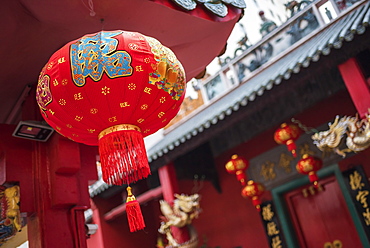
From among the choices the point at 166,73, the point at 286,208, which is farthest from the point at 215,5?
the point at 286,208

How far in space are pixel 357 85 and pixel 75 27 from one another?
3.19 metres

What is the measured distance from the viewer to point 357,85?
167 inches

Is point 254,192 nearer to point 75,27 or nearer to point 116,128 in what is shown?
point 75,27

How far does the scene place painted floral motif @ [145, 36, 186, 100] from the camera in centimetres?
211

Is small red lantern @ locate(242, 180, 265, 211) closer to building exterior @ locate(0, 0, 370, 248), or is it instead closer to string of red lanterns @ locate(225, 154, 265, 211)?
string of red lanterns @ locate(225, 154, 265, 211)

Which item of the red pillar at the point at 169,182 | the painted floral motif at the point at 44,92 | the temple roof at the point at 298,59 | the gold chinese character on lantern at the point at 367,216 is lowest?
the gold chinese character on lantern at the point at 367,216

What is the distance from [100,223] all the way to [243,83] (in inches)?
151

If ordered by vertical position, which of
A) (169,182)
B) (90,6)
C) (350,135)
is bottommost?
(350,135)

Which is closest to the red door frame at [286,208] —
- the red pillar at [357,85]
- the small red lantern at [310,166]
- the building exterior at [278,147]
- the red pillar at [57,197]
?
the building exterior at [278,147]

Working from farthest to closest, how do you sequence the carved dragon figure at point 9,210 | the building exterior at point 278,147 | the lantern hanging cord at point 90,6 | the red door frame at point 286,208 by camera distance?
the red door frame at point 286,208 → the building exterior at point 278,147 → the carved dragon figure at point 9,210 → the lantern hanging cord at point 90,6

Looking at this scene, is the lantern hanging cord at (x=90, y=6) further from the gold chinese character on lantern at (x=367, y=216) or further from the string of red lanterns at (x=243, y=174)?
the gold chinese character on lantern at (x=367, y=216)

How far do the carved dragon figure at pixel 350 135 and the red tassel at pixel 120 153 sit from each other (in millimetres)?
2864

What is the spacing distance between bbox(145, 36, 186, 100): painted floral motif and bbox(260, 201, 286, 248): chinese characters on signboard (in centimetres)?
436

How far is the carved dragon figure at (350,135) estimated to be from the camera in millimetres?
4016
